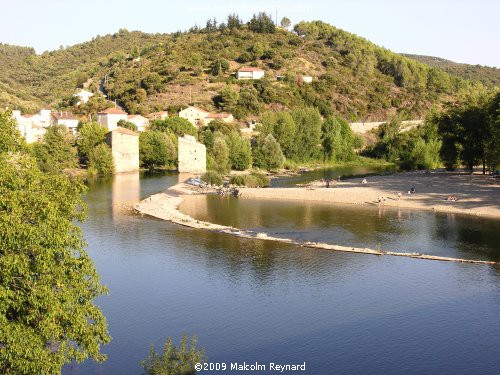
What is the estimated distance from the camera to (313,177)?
70500mm

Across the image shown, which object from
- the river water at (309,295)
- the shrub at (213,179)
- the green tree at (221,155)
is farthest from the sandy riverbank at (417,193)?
the green tree at (221,155)

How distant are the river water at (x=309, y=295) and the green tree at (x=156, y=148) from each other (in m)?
35.2

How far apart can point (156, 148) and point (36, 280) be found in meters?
64.3

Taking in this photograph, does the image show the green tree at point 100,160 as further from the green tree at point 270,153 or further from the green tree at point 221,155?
the green tree at point 270,153

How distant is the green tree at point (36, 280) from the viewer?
12906mm

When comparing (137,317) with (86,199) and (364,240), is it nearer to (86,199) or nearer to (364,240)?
(364,240)

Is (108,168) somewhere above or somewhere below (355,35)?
below

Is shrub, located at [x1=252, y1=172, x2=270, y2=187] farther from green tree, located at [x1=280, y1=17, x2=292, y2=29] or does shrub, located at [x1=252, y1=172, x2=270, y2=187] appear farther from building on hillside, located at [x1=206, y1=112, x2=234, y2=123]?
green tree, located at [x1=280, y1=17, x2=292, y2=29]

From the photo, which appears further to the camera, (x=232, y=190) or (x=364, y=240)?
(x=232, y=190)

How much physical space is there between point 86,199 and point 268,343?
3406 cm

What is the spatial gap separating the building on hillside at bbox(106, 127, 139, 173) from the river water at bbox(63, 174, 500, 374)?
3258 cm

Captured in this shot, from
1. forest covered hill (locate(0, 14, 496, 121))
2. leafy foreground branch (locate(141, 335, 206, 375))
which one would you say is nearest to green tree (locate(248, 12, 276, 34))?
forest covered hill (locate(0, 14, 496, 121))

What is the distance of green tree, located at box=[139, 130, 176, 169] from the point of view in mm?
76938

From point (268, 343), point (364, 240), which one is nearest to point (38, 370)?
point (268, 343)
